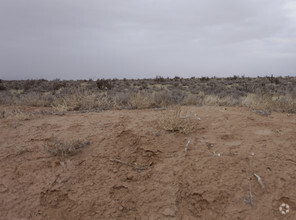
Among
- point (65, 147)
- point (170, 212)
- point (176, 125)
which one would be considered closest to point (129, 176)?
point (170, 212)

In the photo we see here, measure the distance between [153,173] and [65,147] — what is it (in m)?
1.30

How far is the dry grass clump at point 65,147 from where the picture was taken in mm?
3059

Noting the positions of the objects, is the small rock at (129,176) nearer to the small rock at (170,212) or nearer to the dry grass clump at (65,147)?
the small rock at (170,212)

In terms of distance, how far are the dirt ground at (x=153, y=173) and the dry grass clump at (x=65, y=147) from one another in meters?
0.07

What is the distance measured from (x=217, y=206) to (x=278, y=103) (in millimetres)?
3924

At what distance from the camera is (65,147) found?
3096 millimetres

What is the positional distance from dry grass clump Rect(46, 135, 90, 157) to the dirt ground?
66mm

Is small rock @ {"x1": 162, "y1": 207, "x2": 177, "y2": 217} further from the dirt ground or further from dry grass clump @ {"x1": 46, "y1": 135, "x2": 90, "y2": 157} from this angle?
dry grass clump @ {"x1": 46, "y1": 135, "x2": 90, "y2": 157}

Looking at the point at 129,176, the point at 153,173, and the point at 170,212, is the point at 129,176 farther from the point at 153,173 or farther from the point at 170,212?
the point at 170,212

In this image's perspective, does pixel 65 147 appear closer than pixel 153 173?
No

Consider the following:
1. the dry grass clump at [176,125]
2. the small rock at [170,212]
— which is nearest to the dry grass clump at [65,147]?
the dry grass clump at [176,125]

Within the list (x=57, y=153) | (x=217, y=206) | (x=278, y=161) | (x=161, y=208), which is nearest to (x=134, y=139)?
(x=57, y=153)

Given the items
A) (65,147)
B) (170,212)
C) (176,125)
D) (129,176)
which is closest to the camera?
(170,212)

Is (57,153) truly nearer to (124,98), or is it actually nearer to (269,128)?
(269,128)
